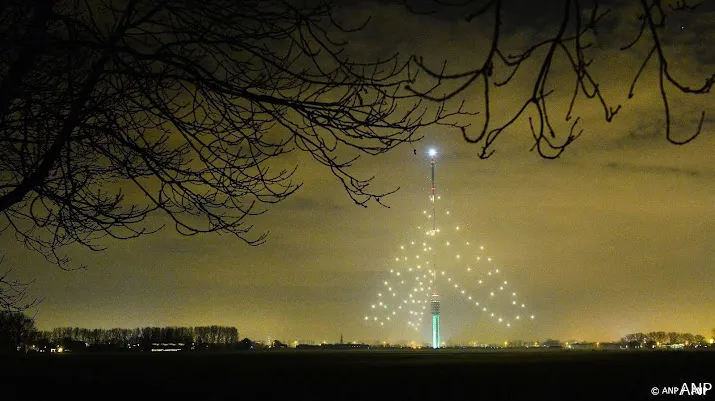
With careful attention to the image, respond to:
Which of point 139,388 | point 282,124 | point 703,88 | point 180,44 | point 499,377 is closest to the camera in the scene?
point 703,88

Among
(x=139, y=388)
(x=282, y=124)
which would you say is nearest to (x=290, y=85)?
(x=282, y=124)

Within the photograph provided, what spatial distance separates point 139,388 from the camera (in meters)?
8.72

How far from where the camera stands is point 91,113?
21.1 feet

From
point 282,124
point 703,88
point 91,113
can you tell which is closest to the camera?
point 703,88

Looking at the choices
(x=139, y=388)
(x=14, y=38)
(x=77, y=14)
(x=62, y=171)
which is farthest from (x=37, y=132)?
(x=139, y=388)

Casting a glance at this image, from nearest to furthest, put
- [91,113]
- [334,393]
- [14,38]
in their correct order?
1. [14,38]
2. [91,113]
3. [334,393]

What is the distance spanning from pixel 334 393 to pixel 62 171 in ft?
11.7

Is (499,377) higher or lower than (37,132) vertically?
lower

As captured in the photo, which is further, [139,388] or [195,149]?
[139,388]

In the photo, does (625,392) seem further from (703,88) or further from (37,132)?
(37,132)

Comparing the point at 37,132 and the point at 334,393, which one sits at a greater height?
the point at 37,132

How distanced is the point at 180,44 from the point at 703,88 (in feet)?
12.6

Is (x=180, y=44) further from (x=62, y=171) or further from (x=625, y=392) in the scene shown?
(x=625, y=392)

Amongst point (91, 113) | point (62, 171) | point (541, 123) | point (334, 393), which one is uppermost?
point (91, 113)
